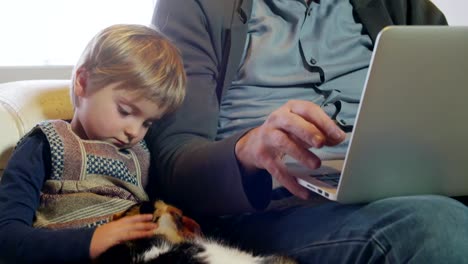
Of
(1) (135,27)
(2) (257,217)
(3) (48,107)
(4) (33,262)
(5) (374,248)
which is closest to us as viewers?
(5) (374,248)

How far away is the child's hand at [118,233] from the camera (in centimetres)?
72

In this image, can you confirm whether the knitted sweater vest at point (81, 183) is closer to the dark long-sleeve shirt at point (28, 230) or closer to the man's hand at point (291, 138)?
the dark long-sleeve shirt at point (28, 230)

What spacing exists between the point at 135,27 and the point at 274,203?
0.39 m

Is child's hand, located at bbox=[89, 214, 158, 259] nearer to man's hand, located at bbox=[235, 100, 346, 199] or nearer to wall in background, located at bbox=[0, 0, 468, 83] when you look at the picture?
man's hand, located at bbox=[235, 100, 346, 199]

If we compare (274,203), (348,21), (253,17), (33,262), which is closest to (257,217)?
(274,203)

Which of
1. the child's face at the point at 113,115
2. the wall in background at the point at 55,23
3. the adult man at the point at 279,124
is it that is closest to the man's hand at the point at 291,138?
the adult man at the point at 279,124

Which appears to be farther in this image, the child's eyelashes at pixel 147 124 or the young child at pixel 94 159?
the child's eyelashes at pixel 147 124

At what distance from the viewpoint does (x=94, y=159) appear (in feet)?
2.86

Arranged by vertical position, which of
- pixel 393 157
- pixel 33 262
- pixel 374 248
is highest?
pixel 393 157

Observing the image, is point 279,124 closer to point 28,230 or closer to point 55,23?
point 28,230

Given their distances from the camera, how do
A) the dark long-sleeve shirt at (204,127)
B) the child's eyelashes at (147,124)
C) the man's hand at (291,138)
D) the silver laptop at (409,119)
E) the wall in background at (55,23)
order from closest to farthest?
the silver laptop at (409,119), the man's hand at (291,138), the dark long-sleeve shirt at (204,127), the child's eyelashes at (147,124), the wall in background at (55,23)

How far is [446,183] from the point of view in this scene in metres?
0.71

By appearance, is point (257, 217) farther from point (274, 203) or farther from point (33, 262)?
point (33, 262)

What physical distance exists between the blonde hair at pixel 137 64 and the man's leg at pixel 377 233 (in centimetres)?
30
